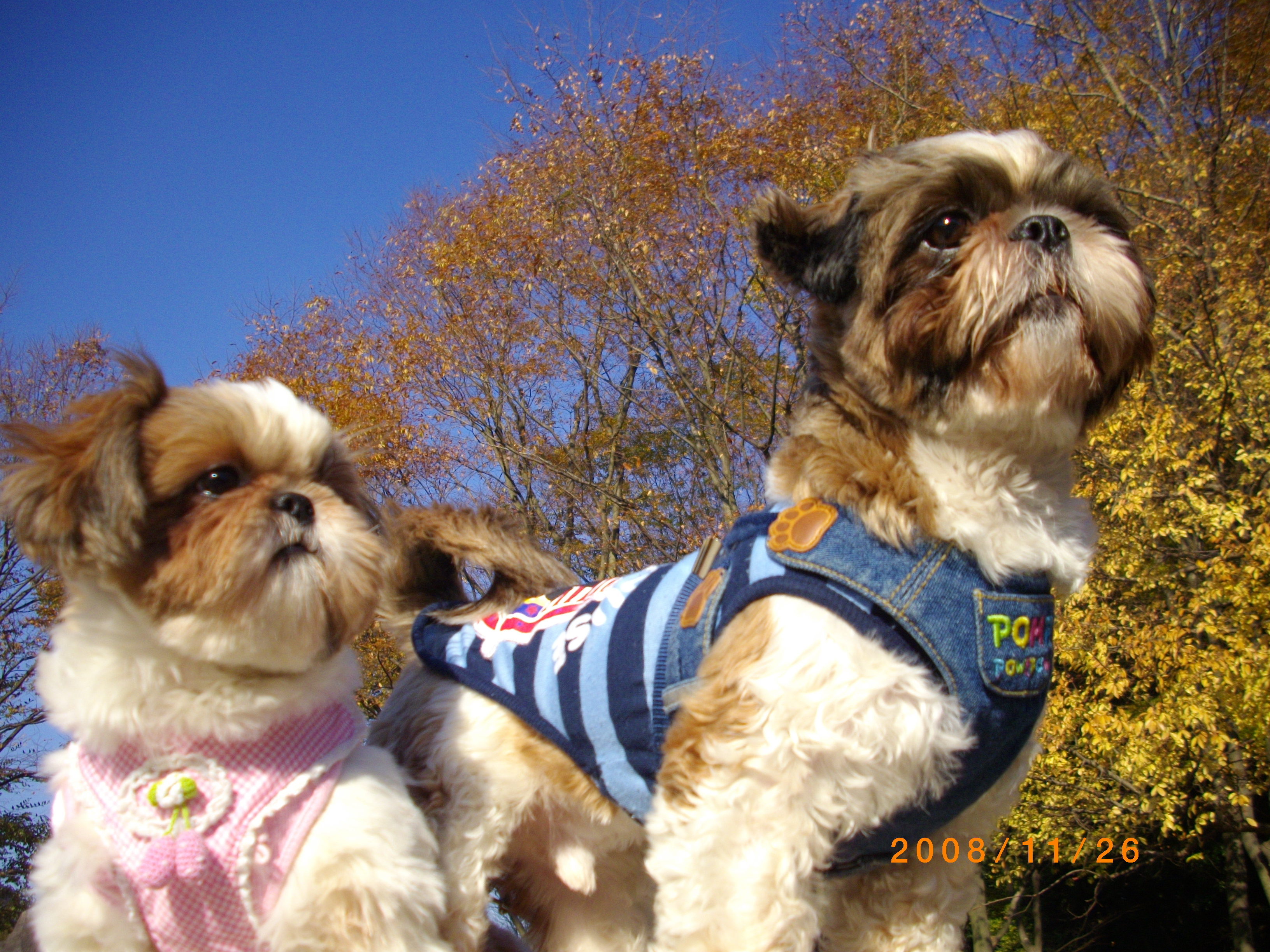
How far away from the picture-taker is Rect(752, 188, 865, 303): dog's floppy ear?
2.38 metres

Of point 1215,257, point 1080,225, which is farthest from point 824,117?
point 1080,225

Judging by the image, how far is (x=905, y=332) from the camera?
2203 millimetres

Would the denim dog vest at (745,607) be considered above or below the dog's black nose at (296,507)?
below

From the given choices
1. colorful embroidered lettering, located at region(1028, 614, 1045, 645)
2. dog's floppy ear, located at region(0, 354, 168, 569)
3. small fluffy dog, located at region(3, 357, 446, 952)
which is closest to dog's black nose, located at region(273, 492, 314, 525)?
small fluffy dog, located at region(3, 357, 446, 952)

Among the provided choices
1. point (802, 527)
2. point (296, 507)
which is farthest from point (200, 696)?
point (802, 527)

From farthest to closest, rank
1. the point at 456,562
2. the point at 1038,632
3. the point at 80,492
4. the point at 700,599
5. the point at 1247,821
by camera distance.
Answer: the point at 1247,821 < the point at 456,562 < the point at 700,599 < the point at 1038,632 < the point at 80,492

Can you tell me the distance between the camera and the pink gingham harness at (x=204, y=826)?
2.10m

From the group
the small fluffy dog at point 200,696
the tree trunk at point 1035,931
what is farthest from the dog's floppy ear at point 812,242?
the tree trunk at point 1035,931

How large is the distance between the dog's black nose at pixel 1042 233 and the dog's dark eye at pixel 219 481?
1961 mm

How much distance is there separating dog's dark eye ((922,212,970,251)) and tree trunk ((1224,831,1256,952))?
13258 mm

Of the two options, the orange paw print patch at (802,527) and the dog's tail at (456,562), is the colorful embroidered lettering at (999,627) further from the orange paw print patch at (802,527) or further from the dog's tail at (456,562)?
the dog's tail at (456,562)

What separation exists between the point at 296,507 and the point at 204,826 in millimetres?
760

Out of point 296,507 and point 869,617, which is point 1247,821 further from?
point 296,507

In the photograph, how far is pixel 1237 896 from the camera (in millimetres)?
12602
